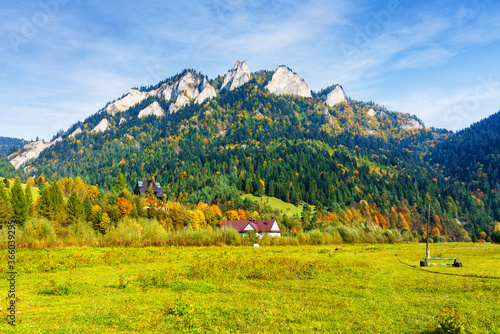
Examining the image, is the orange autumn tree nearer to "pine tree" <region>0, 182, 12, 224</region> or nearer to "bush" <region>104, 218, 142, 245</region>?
"pine tree" <region>0, 182, 12, 224</region>

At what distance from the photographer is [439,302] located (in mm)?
18031

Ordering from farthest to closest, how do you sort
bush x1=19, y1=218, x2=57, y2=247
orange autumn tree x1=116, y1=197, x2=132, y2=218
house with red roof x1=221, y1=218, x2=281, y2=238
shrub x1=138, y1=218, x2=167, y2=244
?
orange autumn tree x1=116, y1=197, x2=132, y2=218 → house with red roof x1=221, y1=218, x2=281, y2=238 → shrub x1=138, y1=218, x2=167, y2=244 → bush x1=19, y1=218, x2=57, y2=247

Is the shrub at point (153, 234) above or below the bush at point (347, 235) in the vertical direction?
above

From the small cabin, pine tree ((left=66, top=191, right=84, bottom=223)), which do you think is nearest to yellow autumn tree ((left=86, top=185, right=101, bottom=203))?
pine tree ((left=66, top=191, right=84, bottom=223))

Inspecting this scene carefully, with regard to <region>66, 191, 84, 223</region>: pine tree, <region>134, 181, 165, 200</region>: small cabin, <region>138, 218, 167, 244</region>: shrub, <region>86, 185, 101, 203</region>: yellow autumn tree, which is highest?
<region>134, 181, 165, 200</region>: small cabin

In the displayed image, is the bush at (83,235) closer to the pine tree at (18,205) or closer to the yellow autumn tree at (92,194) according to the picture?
the pine tree at (18,205)

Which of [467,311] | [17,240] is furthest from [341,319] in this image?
[17,240]

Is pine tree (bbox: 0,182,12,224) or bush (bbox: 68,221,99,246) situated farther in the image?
pine tree (bbox: 0,182,12,224)

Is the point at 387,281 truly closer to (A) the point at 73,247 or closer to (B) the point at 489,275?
(B) the point at 489,275

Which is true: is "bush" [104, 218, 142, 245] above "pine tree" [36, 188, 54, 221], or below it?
below

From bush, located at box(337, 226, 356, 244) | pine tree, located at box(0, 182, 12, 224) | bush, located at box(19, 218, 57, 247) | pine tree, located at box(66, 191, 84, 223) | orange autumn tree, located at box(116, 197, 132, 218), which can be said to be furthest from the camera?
orange autumn tree, located at box(116, 197, 132, 218)

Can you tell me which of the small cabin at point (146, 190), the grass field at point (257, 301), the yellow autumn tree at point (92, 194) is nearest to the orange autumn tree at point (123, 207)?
the yellow autumn tree at point (92, 194)

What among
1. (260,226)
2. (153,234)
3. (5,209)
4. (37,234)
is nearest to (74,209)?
(5,209)

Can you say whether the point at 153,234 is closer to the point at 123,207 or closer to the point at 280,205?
the point at 123,207
